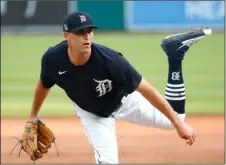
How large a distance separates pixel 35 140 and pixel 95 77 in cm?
93

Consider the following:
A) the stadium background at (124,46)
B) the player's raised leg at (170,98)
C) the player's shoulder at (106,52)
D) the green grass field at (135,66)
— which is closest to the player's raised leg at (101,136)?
the player's raised leg at (170,98)

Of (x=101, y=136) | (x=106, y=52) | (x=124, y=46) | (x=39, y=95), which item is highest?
(x=106, y=52)

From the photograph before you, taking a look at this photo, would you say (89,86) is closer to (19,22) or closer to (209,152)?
(209,152)

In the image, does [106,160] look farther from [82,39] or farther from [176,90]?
[176,90]

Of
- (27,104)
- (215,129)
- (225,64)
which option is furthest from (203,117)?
(225,64)

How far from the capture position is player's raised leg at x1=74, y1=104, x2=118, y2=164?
4719 mm

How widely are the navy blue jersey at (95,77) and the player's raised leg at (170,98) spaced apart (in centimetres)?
32

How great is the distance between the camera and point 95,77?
15.1ft

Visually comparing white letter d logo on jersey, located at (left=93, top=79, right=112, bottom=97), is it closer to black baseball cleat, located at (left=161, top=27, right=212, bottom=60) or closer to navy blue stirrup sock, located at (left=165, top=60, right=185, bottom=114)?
navy blue stirrup sock, located at (left=165, top=60, right=185, bottom=114)

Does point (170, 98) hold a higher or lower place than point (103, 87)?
lower

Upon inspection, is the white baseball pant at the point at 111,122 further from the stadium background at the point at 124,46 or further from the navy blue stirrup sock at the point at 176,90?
the stadium background at the point at 124,46

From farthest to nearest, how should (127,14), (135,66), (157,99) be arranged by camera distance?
(127,14)
(135,66)
(157,99)

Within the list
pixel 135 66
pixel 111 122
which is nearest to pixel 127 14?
pixel 135 66

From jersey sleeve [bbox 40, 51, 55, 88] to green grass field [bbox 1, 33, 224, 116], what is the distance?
4841mm
